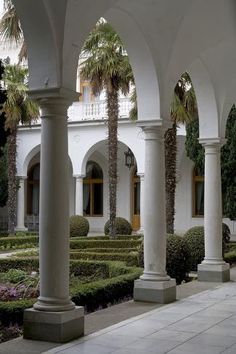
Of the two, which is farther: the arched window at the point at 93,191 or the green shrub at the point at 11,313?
the arched window at the point at 93,191

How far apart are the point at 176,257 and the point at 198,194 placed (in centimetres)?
1758

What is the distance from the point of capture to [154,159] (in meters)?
8.87

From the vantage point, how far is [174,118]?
57.5 feet

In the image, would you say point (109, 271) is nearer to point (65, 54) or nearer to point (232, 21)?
point (232, 21)

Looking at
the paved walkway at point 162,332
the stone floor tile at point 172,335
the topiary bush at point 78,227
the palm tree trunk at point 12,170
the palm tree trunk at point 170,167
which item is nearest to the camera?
the paved walkway at point 162,332

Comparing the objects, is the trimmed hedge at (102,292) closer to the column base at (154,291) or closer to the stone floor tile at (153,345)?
the column base at (154,291)

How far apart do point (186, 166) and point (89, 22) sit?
21.9 m

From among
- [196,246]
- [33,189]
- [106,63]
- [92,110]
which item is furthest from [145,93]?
[33,189]

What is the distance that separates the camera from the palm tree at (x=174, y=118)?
17.1m

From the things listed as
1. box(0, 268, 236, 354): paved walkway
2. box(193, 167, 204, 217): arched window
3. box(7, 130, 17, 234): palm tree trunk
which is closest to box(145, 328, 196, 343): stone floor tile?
box(0, 268, 236, 354): paved walkway

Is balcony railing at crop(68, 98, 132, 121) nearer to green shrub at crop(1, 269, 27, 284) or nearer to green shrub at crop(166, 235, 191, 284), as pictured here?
green shrub at crop(1, 269, 27, 284)

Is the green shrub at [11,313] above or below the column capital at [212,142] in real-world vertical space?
below

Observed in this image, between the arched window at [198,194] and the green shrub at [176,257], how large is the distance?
1685cm

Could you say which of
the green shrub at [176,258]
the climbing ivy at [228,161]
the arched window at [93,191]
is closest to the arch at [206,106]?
the green shrub at [176,258]
